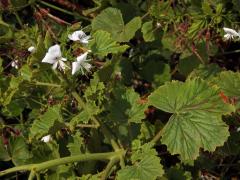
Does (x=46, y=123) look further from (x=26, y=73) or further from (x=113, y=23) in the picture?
(x=113, y=23)

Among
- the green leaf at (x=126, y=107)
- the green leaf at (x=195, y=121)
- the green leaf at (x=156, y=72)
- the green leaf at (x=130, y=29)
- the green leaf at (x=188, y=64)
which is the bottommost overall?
the green leaf at (x=156, y=72)

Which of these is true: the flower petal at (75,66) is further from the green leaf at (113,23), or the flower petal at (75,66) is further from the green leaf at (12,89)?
the green leaf at (113,23)

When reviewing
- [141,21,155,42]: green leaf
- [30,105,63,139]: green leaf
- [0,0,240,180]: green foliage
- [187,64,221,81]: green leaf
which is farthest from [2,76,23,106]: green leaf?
[187,64,221,81]: green leaf

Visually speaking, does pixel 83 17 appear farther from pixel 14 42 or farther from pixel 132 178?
pixel 132 178

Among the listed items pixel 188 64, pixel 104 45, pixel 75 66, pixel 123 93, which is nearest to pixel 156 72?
pixel 188 64

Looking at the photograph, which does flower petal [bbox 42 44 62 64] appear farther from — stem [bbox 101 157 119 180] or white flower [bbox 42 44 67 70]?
stem [bbox 101 157 119 180]

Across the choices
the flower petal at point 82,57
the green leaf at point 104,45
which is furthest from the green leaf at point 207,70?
the flower petal at point 82,57
